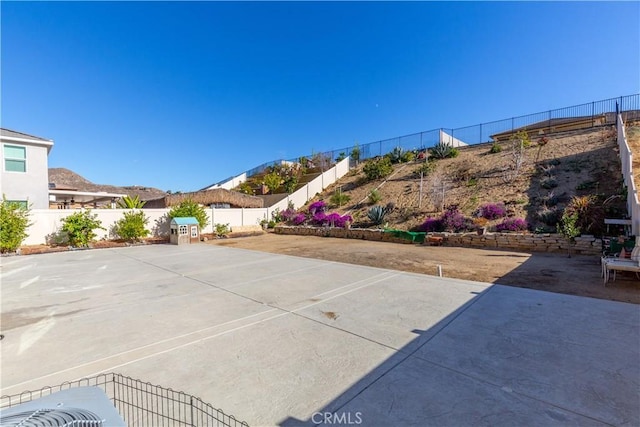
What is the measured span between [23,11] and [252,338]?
1281cm

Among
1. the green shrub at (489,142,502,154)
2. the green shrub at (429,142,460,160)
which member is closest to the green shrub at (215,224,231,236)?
the green shrub at (429,142,460,160)

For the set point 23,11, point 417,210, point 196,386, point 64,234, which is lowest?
point 196,386

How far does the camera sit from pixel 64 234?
1314 centimetres

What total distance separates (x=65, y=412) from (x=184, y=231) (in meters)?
14.9

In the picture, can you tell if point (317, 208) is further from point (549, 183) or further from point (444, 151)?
point (549, 183)

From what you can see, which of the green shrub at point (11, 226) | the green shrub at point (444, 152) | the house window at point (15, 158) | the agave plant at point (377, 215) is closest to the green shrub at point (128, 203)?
the house window at point (15, 158)

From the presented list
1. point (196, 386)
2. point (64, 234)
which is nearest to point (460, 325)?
point (196, 386)

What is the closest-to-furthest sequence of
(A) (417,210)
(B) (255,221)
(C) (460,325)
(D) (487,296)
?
(C) (460,325) < (D) (487,296) < (A) (417,210) < (B) (255,221)

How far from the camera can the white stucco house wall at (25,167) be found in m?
12.5

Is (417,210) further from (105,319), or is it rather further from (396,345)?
(105,319)

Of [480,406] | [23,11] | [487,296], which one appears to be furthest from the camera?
[23,11]

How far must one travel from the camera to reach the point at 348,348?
3.34 meters

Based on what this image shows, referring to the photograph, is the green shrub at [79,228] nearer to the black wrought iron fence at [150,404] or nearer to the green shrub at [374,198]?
the black wrought iron fence at [150,404]

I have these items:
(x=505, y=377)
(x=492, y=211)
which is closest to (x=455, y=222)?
(x=492, y=211)
